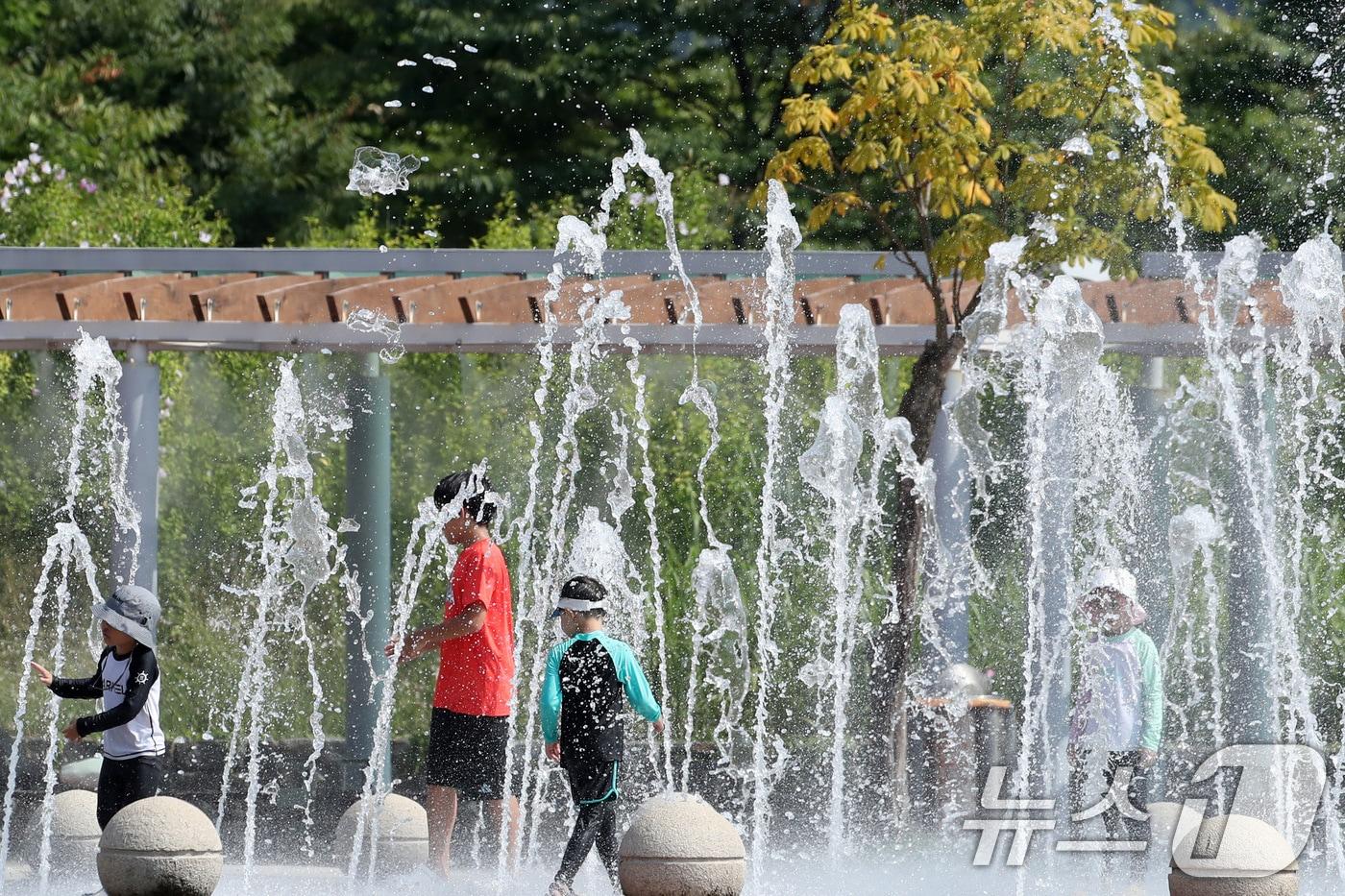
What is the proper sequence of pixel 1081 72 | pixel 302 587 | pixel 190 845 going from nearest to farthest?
pixel 190 845, pixel 1081 72, pixel 302 587

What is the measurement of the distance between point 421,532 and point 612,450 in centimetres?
144

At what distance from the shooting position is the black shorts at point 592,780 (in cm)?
654

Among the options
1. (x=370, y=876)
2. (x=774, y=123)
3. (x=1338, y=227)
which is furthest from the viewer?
(x=774, y=123)

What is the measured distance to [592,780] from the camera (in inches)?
257

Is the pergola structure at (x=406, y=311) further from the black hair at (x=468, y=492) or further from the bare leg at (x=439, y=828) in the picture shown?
the bare leg at (x=439, y=828)

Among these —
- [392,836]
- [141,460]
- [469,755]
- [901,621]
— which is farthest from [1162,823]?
[141,460]

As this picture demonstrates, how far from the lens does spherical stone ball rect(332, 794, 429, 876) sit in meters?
7.43

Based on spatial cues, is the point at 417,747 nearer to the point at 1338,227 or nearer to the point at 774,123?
the point at 1338,227

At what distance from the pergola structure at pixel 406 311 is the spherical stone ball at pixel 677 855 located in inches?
170

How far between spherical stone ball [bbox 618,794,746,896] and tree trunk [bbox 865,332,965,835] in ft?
11.5

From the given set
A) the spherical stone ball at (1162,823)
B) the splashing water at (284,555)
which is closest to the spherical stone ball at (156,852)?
the spherical stone ball at (1162,823)

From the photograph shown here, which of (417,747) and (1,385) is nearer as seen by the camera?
(417,747)

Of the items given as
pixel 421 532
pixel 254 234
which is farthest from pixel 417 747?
pixel 254 234

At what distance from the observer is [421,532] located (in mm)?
13711
